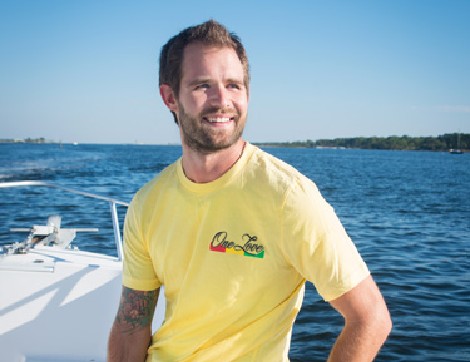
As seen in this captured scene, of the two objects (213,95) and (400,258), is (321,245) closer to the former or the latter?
(213,95)

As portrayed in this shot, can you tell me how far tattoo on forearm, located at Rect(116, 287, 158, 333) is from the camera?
2215 millimetres

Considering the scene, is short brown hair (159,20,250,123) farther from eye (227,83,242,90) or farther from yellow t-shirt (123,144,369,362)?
yellow t-shirt (123,144,369,362)

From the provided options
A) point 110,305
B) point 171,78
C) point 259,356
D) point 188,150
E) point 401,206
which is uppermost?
point 171,78

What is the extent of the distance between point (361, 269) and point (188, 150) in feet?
2.79

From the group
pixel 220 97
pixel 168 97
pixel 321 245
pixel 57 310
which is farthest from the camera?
pixel 57 310

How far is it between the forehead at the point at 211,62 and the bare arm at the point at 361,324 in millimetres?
926

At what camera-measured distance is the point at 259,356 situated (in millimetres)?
1821

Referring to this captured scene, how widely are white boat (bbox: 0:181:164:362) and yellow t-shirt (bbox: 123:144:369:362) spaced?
1549 mm

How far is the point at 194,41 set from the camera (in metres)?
1.87

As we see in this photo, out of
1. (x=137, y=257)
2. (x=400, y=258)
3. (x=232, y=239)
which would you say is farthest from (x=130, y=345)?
(x=400, y=258)

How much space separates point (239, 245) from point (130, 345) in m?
0.83

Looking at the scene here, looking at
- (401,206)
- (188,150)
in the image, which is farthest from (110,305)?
(401,206)

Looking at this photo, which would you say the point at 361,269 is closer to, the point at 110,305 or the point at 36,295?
the point at 110,305

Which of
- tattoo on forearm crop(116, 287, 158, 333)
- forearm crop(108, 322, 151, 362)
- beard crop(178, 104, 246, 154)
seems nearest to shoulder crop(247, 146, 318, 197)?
beard crop(178, 104, 246, 154)
